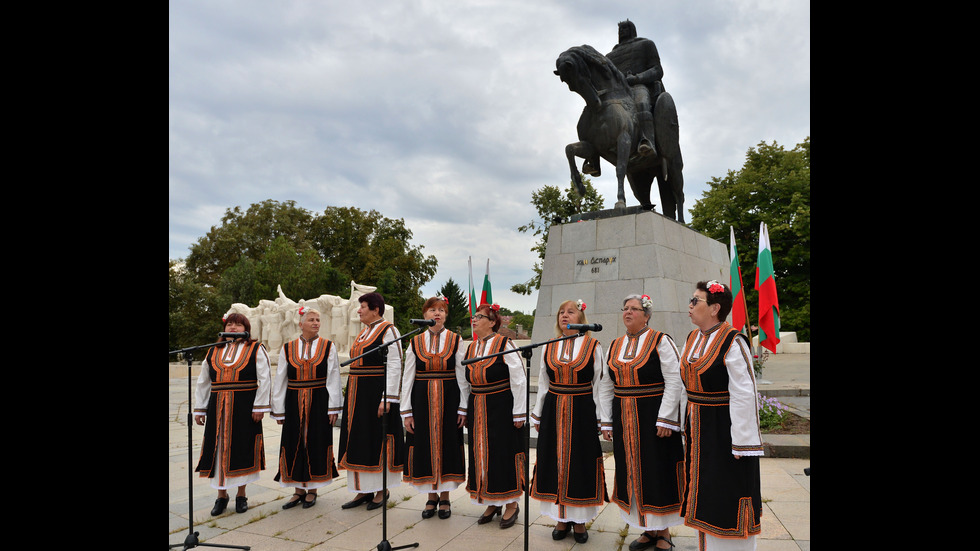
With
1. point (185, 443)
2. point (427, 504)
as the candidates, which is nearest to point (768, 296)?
point (427, 504)

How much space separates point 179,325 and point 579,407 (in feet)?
134

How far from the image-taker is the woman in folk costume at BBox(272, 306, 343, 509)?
17.3ft

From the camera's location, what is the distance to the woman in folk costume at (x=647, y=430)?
3.94m

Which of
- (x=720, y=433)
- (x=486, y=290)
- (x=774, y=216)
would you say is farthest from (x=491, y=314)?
(x=774, y=216)

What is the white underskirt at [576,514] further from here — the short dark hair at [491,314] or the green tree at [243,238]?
the green tree at [243,238]

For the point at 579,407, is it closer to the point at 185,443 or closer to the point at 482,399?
the point at 482,399

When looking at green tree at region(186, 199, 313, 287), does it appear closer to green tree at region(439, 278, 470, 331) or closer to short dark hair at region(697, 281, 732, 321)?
green tree at region(439, 278, 470, 331)

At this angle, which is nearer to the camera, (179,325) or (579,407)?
(579,407)

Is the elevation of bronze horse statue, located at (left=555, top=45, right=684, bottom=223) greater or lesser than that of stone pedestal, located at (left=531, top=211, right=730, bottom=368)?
greater

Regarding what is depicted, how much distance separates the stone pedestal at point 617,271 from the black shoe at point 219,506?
190 inches

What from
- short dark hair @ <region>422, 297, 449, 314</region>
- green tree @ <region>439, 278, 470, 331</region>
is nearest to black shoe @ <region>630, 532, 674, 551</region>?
short dark hair @ <region>422, 297, 449, 314</region>

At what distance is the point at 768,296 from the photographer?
9.68m

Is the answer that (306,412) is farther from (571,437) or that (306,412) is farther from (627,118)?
(627,118)

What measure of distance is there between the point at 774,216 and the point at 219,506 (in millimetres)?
27639
